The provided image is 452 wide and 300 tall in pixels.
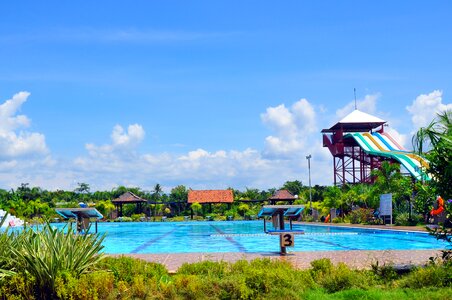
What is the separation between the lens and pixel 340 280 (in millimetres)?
7379

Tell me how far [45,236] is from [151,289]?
1.63m

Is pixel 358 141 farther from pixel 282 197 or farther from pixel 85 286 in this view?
pixel 85 286

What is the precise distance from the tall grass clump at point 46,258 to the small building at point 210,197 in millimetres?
43143

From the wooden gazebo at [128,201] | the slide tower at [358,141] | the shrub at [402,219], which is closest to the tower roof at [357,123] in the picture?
the slide tower at [358,141]

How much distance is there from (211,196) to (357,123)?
49.1 feet

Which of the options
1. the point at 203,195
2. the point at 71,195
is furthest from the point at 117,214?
the point at 71,195

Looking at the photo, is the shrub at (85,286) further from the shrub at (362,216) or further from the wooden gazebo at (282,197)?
the wooden gazebo at (282,197)

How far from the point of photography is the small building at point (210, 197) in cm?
5066

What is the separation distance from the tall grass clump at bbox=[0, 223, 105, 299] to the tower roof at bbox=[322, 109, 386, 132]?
1717 inches

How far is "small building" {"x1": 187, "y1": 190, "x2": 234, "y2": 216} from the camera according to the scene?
166 feet

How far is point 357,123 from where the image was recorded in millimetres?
49812

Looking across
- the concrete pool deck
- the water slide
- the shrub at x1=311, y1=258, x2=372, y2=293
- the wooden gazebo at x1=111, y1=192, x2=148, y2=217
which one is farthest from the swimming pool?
the wooden gazebo at x1=111, y1=192, x2=148, y2=217

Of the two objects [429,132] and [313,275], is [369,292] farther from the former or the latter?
[429,132]

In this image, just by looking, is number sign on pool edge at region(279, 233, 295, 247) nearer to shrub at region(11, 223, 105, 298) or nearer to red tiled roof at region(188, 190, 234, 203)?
shrub at region(11, 223, 105, 298)
